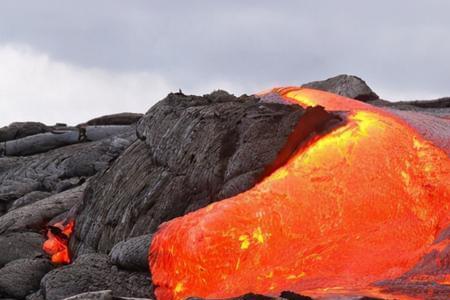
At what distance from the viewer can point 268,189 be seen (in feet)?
39.1

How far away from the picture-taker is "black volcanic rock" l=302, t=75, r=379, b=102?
21.1 metres

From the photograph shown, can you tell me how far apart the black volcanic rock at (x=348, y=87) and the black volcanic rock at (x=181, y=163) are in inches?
245

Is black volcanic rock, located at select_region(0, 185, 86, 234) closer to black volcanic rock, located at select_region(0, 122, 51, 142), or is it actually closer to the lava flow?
the lava flow

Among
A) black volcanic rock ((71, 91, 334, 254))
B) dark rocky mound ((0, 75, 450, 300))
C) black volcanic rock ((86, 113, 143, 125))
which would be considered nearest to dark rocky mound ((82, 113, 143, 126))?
black volcanic rock ((86, 113, 143, 125))

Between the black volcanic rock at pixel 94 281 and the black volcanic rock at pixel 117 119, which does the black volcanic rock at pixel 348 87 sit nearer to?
the black volcanic rock at pixel 94 281

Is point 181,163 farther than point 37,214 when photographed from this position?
No

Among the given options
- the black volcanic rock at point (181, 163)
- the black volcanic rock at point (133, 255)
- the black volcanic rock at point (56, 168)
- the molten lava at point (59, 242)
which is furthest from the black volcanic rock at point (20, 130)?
the black volcanic rock at point (133, 255)

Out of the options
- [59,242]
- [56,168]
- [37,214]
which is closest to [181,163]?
[59,242]

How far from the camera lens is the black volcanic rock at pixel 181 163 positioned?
12992mm

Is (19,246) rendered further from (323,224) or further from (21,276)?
(323,224)

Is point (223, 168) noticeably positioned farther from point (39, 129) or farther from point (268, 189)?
point (39, 129)

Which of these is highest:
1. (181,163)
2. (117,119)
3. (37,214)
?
(117,119)

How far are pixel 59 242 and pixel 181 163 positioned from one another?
3752mm

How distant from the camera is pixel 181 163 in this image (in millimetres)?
13953
